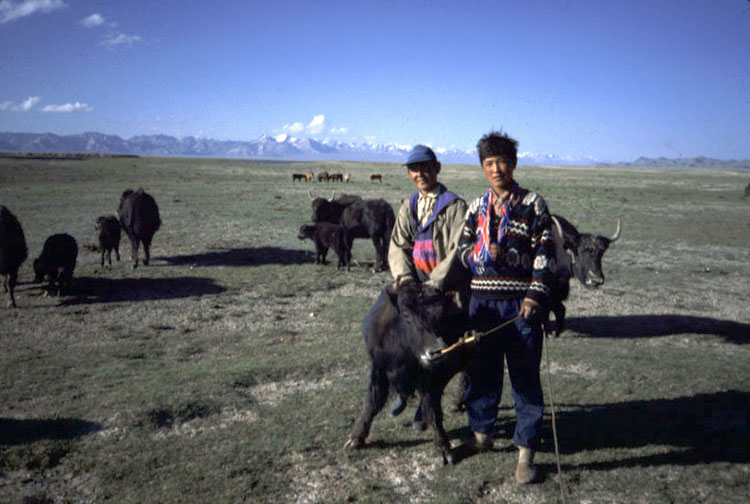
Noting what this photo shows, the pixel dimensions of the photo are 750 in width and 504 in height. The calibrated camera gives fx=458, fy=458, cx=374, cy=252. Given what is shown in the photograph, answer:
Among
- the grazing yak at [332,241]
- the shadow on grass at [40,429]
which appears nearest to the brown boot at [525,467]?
the shadow on grass at [40,429]

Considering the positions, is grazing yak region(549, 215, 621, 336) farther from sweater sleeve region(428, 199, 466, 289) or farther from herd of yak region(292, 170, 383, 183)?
herd of yak region(292, 170, 383, 183)

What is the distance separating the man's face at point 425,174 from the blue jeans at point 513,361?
938 mm

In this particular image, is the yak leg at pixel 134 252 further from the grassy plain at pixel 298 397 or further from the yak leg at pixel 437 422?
the yak leg at pixel 437 422

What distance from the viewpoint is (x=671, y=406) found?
15.0 feet

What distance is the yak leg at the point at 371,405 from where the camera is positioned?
146 inches

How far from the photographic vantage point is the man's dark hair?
315cm

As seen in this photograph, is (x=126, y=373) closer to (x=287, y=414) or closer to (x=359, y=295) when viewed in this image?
(x=287, y=414)

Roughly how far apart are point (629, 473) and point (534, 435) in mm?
873

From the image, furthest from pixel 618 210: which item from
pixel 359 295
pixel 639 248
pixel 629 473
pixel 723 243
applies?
pixel 629 473

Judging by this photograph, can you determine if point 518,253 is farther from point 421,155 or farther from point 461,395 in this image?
point 461,395

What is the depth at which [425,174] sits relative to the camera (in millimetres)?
3496

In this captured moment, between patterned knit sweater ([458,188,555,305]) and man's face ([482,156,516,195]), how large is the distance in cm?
12

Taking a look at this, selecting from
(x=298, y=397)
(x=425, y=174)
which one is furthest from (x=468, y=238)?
(x=298, y=397)

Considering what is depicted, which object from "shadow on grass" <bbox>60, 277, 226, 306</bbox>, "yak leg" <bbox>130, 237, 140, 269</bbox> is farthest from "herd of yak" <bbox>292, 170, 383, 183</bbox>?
"shadow on grass" <bbox>60, 277, 226, 306</bbox>
